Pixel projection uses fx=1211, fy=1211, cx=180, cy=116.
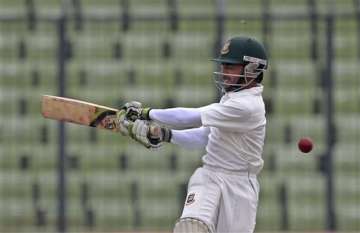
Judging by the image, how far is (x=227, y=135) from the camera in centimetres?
711

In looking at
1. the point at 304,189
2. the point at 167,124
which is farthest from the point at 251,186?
the point at 304,189

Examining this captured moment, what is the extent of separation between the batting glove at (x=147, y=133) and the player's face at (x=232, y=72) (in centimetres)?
50

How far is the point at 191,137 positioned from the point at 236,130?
423 millimetres

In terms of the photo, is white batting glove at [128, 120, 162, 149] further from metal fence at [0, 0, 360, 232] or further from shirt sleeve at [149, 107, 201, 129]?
metal fence at [0, 0, 360, 232]

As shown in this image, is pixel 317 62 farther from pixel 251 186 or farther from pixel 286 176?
pixel 251 186

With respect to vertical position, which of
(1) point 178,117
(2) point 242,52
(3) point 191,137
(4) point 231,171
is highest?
(2) point 242,52

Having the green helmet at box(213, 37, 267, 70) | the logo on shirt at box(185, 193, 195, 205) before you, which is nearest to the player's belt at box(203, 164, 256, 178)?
the logo on shirt at box(185, 193, 195, 205)

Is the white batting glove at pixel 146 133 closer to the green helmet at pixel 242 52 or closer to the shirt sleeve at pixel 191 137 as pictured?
the shirt sleeve at pixel 191 137

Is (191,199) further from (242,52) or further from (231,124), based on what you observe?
(242,52)

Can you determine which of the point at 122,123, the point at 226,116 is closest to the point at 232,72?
the point at 226,116

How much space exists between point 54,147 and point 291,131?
2313 millimetres

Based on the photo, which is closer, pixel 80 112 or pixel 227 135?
pixel 227 135

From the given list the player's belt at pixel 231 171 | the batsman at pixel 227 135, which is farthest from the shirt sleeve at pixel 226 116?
the player's belt at pixel 231 171

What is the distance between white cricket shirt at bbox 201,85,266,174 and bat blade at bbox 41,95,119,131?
24.9 inches
